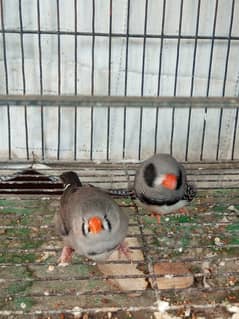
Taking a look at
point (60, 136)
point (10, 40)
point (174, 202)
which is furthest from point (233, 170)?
point (10, 40)

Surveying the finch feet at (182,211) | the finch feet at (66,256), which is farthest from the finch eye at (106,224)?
the finch feet at (182,211)

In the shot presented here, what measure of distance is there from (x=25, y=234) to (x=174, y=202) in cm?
61

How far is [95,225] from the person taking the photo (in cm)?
142

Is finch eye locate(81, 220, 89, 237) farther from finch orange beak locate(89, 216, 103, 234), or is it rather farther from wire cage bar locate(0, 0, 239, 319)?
wire cage bar locate(0, 0, 239, 319)

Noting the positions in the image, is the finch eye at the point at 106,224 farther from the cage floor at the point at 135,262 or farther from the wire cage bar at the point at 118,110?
the wire cage bar at the point at 118,110

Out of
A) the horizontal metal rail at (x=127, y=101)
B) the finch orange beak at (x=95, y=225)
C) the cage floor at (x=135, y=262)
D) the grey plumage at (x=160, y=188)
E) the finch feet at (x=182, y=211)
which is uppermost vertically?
the horizontal metal rail at (x=127, y=101)

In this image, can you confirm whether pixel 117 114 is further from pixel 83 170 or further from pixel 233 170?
pixel 233 170

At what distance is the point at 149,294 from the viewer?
5.60 feet

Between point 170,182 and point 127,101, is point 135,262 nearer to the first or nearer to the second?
point 170,182

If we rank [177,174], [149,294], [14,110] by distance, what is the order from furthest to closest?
[14,110]
[177,174]
[149,294]

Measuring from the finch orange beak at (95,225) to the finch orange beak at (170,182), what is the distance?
1.42 feet

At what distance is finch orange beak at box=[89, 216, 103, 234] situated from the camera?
4.66ft

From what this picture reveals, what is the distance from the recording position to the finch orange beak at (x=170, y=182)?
1.79 meters

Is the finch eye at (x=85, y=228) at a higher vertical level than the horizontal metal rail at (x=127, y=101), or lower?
lower
